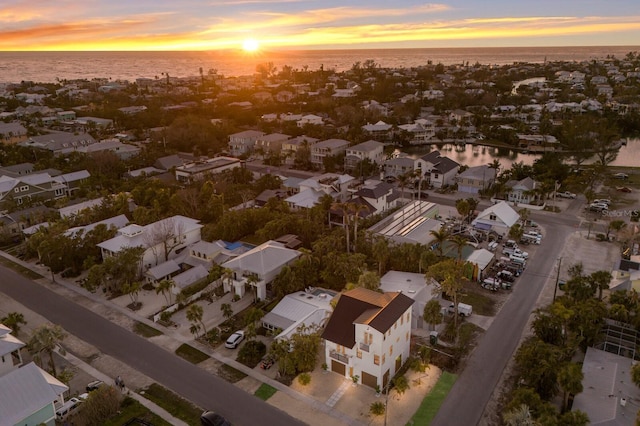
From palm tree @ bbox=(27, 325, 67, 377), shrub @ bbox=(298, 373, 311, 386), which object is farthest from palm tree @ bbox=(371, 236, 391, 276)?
palm tree @ bbox=(27, 325, 67, 377)

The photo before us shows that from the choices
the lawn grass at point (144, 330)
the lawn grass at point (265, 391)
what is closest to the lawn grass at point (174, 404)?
the lawn grass at point (265, 391)

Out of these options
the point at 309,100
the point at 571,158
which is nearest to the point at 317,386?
the point at 571,158

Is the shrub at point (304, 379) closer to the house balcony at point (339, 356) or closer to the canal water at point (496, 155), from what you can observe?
the house balcony at point (339, 356)

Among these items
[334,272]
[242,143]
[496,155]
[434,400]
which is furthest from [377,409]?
[496,155]

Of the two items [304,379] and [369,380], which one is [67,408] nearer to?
[304,379]

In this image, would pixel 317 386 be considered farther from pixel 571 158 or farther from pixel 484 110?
pixel 484 110
